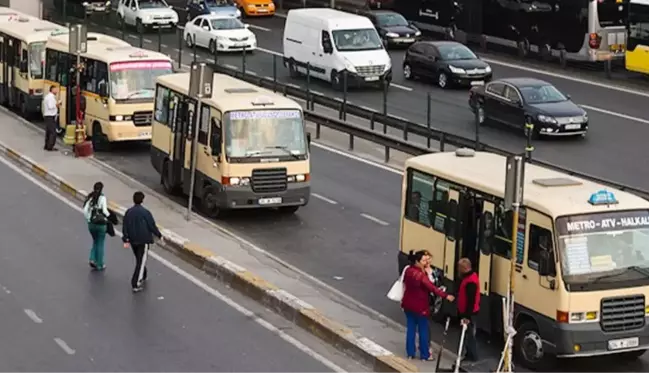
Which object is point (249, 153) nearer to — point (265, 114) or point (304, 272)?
point (265, 114)

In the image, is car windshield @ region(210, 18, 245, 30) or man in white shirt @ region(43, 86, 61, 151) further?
car windshield @ region(210, 18, 245, 30)

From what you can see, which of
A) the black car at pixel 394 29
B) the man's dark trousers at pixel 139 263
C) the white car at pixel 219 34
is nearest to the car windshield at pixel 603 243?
the man's dark trousers at pixel 139 263

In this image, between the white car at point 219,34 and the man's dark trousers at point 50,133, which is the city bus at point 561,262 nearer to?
the man's dark trousers at point 50,133

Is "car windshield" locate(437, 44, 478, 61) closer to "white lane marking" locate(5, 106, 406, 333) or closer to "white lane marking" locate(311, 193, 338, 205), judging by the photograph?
"white lane marking" locate(5, 106, 406, 333)

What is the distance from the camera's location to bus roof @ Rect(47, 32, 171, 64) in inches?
1267

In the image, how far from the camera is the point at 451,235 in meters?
17.8

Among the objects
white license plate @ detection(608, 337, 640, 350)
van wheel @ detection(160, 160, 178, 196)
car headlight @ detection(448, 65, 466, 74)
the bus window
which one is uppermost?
the bus window

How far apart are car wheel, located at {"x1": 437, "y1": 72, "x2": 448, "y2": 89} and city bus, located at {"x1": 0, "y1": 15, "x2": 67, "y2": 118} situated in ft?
38.0

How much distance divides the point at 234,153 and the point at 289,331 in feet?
24.1

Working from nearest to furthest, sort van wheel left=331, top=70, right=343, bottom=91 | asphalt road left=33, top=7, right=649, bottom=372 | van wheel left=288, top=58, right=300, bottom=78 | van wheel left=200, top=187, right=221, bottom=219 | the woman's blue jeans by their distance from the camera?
1. the woman's blue jeans
2. asphalt road left=33, top=7, right=649, bottom=372
3. van wheel left=200, top=187, right=221, bottom=219
4. van wheel left=331, top=70, right=343, bottom=91
5. van wheel left=288, top=58, right=300, bottom=78

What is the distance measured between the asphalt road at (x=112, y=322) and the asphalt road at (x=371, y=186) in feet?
7.57

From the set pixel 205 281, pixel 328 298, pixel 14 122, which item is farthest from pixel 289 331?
pixel 14 122

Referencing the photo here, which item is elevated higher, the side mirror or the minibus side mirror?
the side mirror

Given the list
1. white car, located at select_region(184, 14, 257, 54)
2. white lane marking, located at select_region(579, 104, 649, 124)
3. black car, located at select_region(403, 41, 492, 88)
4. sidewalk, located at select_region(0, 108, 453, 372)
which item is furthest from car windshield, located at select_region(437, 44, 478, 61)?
sidewalk, located at select_region(0, 108, 453, 372)
